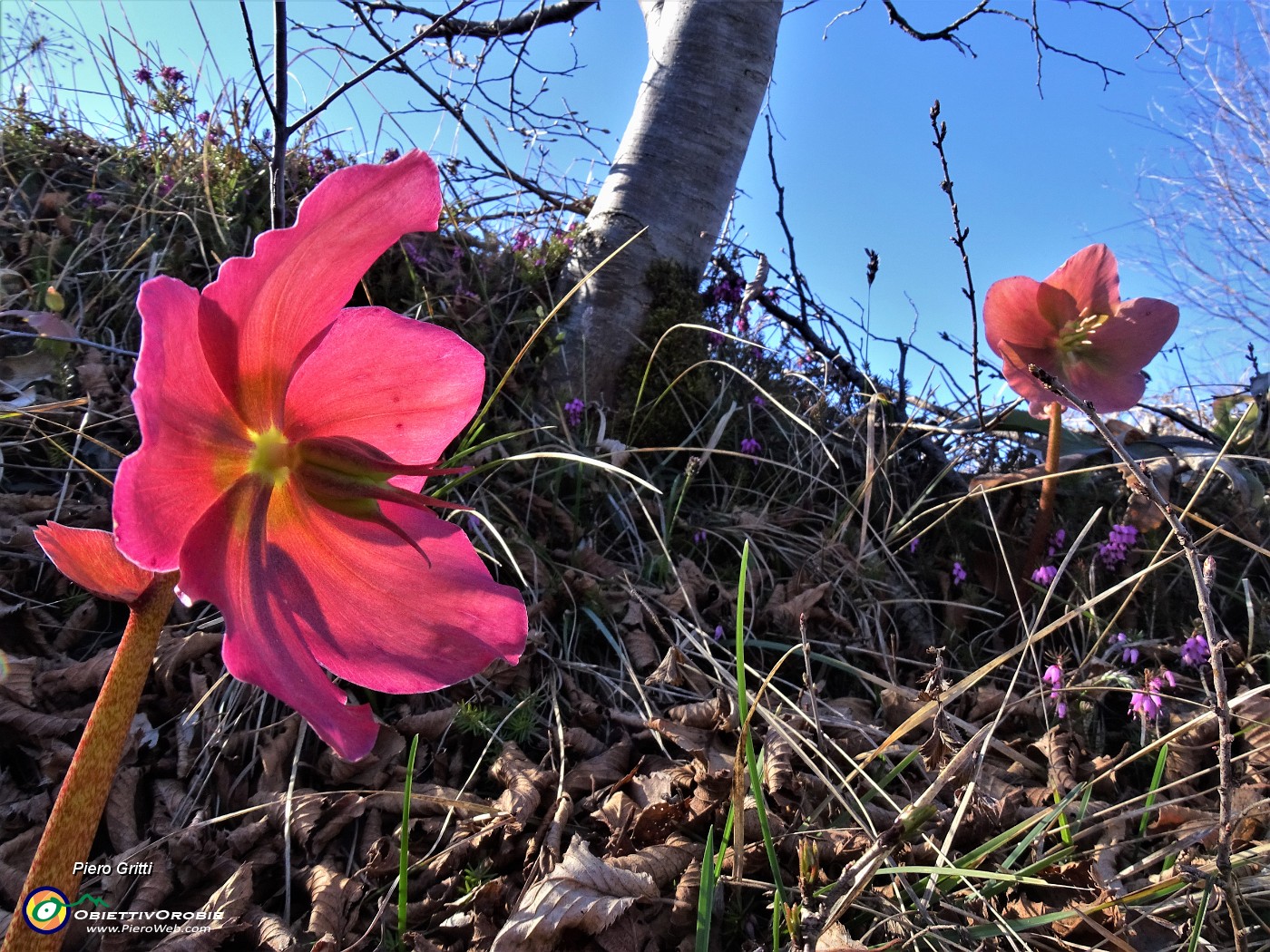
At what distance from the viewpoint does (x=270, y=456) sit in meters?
0.64

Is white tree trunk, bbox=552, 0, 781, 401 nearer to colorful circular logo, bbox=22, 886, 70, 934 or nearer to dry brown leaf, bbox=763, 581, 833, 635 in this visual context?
dry brown leaf, bbox=763, 581, 833, 635

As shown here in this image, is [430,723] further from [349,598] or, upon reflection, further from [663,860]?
[349,598]

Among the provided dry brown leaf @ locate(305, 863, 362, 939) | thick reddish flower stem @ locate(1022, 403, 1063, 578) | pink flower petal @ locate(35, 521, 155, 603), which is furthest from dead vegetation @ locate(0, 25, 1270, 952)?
pink flower petal @ locate(35, 521, 155, 603)

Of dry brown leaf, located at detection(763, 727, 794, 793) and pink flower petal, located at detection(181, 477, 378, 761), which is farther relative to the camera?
dry brown leaf, located at detection(763, 727, 794, 793)

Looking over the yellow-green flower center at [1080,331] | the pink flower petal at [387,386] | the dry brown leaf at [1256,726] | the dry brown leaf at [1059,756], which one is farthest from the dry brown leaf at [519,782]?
the yellow-green flower center at [1080,331]

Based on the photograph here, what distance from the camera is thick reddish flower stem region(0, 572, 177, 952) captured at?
0.53 m

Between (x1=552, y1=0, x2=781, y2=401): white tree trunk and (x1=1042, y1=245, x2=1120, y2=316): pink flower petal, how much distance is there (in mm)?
1030

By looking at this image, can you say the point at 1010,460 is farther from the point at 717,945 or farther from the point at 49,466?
the point at 49,466

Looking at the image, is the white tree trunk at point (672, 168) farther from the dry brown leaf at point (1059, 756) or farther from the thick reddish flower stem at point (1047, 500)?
the dry brown leaf at point (1059, 756)

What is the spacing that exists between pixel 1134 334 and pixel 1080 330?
0.14 m

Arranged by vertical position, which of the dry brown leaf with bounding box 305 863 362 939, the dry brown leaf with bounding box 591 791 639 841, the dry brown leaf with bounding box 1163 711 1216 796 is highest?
the dry brown leaf with bounding box 1163 711 1216 796

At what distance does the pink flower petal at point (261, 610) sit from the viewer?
1.79 feet

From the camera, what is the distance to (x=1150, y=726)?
5.23ft

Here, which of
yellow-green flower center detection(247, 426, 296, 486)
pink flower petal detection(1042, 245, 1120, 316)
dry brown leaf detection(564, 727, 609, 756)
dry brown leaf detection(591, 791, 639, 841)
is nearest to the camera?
yellow-green flower center detection(247, 426, 296, 486)
